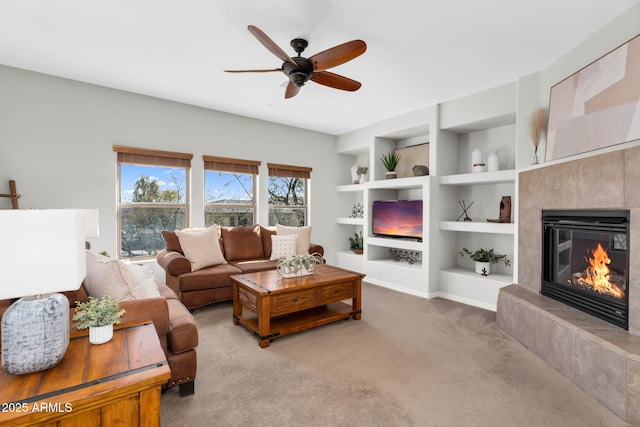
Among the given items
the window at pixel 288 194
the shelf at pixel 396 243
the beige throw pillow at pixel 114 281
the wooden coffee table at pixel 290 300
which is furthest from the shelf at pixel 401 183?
the beige throw pillow at pixel 114 281

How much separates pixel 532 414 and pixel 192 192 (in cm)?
444

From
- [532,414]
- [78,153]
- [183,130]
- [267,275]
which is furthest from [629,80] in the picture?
[78,153]

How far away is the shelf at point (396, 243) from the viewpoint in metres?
4.53

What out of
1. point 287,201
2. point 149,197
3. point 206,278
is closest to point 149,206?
point 149,197

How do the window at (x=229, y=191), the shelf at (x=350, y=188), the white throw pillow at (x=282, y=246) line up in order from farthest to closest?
the shelf at (x=350, y=188)
the window at (x=229, y=191)
the white throw pillow at (x=282, y=246)

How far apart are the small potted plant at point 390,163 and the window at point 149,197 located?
305 centimetres

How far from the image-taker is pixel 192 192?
462 cm

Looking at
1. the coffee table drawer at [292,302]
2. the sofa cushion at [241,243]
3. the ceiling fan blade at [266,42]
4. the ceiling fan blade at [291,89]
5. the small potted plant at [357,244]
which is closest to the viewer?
the ceiling fan blade at [266,42]

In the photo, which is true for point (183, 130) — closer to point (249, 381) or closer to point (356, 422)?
point (249, 381)

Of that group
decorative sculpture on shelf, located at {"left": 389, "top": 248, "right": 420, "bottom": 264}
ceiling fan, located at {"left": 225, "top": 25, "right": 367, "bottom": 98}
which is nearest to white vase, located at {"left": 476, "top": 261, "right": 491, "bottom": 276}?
decorative sculpture on shelf, located at {"left": 389, "top": 248, "right": 420, "bottom": 264}

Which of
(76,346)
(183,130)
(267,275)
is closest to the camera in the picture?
(76,346)

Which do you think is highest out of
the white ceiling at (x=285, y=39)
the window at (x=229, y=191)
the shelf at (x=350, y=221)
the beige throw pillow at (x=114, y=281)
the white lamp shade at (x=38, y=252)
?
the white ceiling at (x=285, y=39)

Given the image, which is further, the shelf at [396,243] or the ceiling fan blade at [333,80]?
the shelf at [396,243]

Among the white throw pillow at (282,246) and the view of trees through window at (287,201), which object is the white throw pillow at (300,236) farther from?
the view of trees through window at (287,201)
